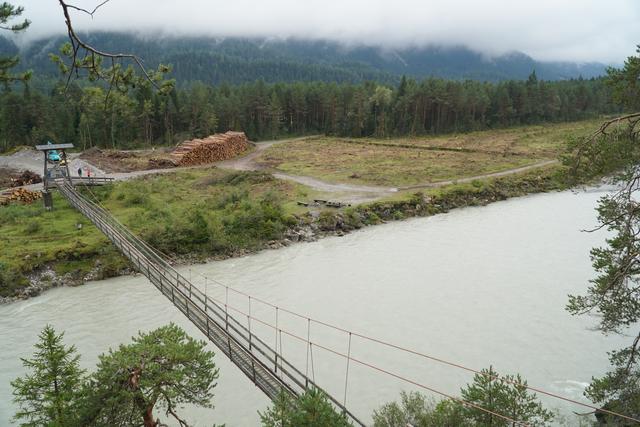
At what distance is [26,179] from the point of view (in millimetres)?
38406

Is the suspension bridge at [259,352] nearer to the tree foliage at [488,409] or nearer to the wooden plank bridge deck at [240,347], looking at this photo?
the wooden plank bridge deck at [240,347]

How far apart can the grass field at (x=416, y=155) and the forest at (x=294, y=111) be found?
16.1 ft

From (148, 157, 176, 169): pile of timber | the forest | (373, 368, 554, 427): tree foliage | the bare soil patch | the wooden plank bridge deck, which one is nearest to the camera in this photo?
(373, 368, 554, 427): tree foliage

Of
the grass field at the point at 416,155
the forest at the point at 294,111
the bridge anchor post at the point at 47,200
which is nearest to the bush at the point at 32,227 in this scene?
the bridge anchor post at the point at 47,200

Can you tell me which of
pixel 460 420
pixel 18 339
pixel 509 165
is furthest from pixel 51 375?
pixel 509 165

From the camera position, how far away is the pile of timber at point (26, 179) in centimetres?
3748

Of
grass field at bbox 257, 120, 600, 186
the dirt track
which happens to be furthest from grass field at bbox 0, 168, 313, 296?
grass field at bbox 257, 120, 600, 186

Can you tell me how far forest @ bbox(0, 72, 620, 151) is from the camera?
206 ft

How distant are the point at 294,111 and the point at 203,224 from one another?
57562 mm

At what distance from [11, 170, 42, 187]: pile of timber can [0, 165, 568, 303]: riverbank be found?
833cm

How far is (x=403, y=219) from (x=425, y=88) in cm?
4649

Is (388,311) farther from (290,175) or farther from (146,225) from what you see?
(290,175)

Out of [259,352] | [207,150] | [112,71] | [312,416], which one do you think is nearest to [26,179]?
[207,150]

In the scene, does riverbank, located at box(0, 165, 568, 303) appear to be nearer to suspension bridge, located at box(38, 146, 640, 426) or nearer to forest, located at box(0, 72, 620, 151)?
suspension bridge, located at box(38, 146, 640, 426)
